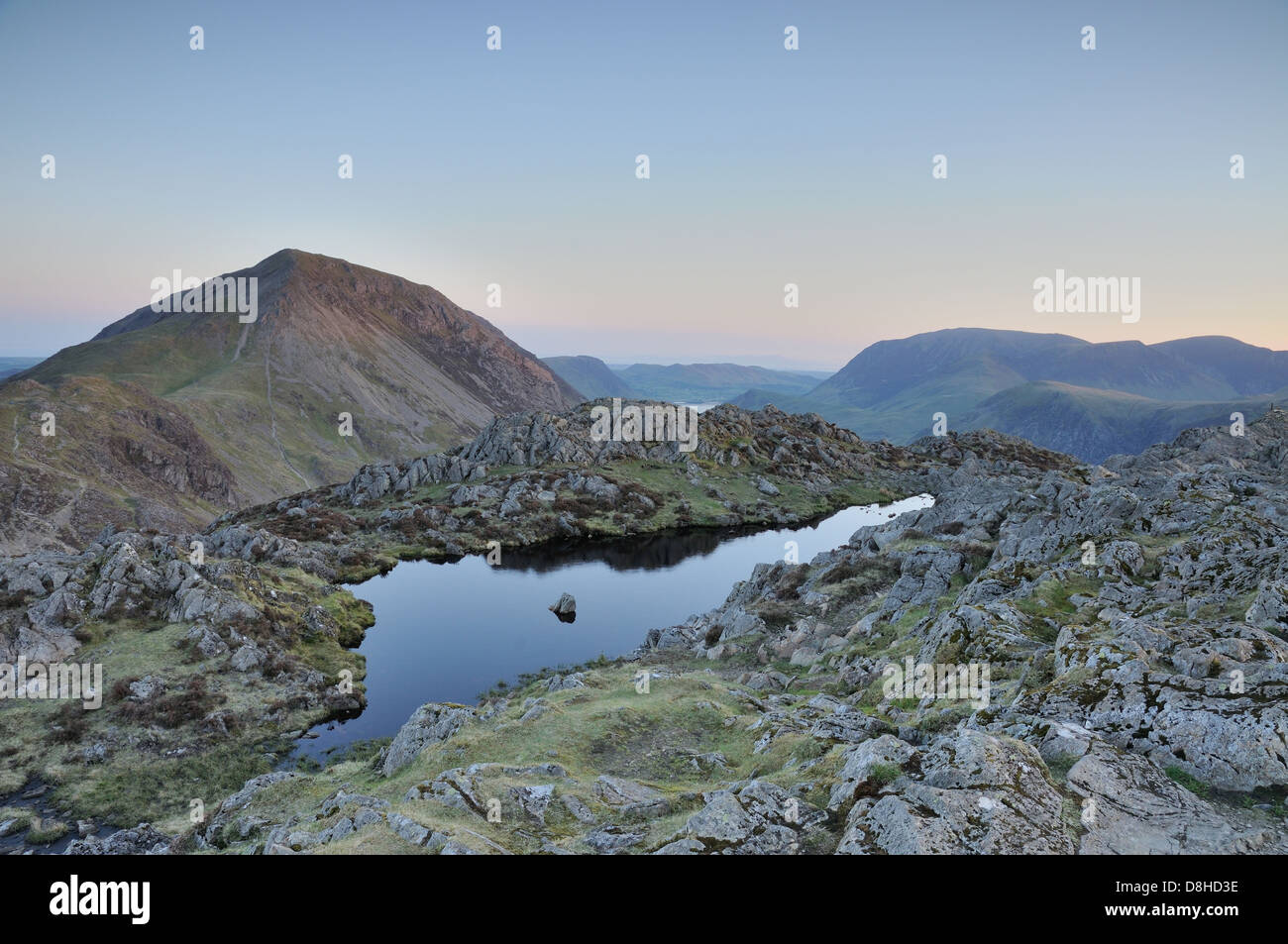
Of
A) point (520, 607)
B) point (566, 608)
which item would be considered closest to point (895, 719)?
point (566, 608)

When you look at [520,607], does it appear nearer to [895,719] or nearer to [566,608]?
[566,608]

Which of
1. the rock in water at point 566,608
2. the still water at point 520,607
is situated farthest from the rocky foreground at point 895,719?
the rock in water at point 566,608

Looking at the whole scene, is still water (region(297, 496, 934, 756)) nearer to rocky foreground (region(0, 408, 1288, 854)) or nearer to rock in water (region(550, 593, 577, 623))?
rock in water (region(550, 593, 577, 623))

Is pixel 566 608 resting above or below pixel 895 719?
below

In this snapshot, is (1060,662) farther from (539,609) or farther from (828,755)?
(539,609)

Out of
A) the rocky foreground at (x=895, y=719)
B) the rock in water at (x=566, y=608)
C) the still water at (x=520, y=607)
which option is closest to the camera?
the rocky foreground at (x=895, y=719)

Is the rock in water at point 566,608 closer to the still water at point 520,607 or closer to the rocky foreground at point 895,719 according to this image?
the still water at point 520,607
